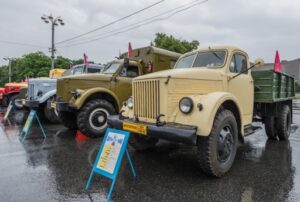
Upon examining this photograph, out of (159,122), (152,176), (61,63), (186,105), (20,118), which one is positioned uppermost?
(61,63)

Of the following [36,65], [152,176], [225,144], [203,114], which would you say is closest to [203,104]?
[203,114]

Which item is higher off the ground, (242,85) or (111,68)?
(111,68)

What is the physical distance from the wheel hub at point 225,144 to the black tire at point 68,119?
5.30 meters

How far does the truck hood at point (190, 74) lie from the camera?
3.86 m

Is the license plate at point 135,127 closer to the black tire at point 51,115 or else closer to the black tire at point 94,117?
the black tire at point 94,117

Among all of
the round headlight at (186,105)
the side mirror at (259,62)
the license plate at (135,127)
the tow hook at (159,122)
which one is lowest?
the license plate at (135,127)

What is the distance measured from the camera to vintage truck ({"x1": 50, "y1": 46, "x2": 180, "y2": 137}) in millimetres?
6574

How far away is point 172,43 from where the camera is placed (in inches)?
930

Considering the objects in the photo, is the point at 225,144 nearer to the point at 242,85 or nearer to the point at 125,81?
the point at 242,85

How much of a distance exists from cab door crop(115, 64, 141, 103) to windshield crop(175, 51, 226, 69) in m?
2.49

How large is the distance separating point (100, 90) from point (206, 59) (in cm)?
317

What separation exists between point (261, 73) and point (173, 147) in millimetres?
2588

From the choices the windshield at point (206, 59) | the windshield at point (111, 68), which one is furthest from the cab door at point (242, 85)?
the windshield at point (111, 68)

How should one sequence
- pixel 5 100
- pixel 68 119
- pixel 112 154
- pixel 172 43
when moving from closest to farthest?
pixel 112 154
pixel 68 119
pixel 5 100
pixel 172 43
